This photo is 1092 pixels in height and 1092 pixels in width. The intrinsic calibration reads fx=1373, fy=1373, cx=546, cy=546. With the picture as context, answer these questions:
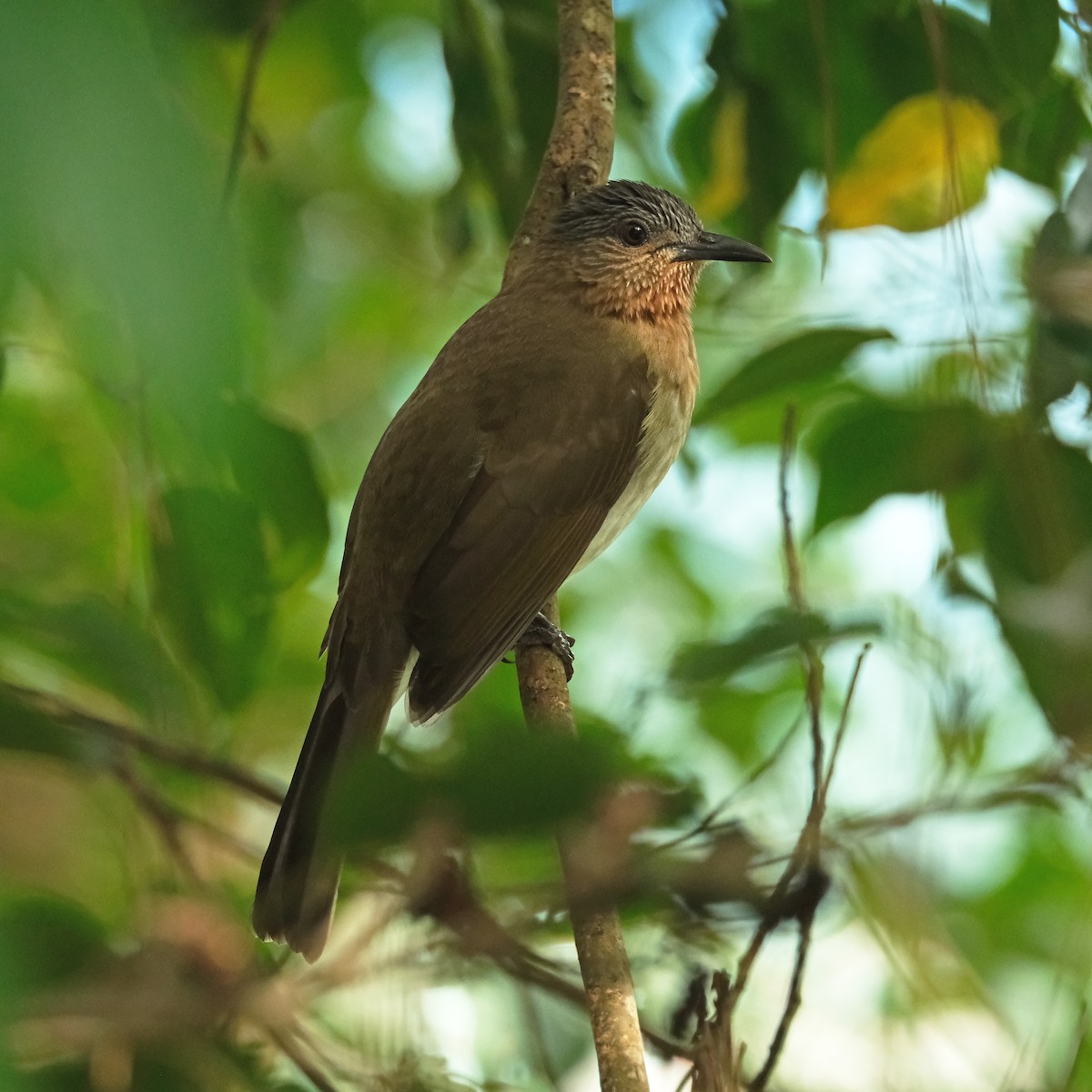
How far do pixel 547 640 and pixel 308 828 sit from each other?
750 millimetres

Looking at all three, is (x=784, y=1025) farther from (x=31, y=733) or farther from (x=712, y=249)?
(x=712, y=249)

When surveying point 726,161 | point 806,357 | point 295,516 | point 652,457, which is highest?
point 726,161

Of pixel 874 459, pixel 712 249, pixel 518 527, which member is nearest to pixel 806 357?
pixel 874 459

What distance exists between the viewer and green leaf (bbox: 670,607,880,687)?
120 cm

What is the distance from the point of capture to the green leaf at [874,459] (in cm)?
246

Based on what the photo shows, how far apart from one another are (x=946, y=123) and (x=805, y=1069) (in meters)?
1.84

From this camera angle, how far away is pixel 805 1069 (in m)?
2.76

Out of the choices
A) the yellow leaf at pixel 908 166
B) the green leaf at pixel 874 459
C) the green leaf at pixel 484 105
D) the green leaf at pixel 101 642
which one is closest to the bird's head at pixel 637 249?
the green leaf at pixel 484 105

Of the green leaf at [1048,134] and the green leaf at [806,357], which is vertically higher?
the green leaf at [1048,134]

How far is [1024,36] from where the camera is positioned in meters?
2.50

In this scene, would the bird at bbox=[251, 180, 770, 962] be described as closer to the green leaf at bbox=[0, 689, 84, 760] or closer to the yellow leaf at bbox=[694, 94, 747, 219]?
the yellow leaf at bbox=[694, 94, 747, 219]

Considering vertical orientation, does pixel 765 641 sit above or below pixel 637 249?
below

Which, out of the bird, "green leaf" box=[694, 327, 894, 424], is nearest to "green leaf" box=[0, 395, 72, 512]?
the bird

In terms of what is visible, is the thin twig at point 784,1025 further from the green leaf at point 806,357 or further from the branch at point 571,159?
the green leaf at point 806,357
